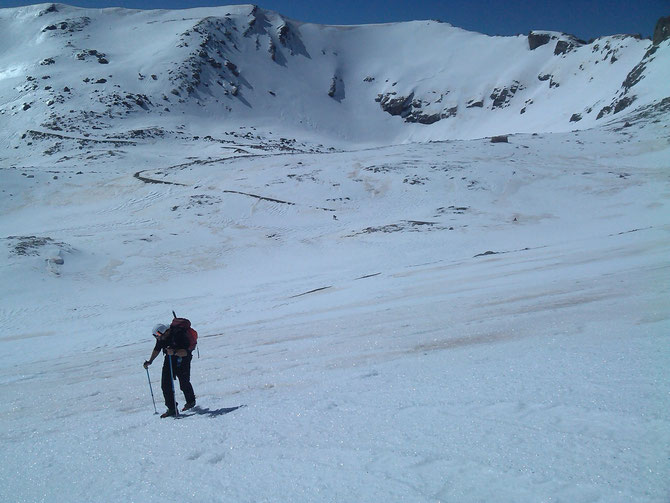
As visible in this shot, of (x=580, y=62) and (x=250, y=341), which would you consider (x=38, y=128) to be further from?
(x=580, y=62)

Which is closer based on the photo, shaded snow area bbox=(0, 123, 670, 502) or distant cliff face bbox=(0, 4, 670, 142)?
shaded snow area bbox=(0, 123, 670, 502)

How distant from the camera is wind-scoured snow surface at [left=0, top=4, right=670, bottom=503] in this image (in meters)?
3.89

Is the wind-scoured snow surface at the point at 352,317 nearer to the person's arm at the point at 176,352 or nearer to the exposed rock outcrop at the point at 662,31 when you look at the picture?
the person's arm at the point at 176,352

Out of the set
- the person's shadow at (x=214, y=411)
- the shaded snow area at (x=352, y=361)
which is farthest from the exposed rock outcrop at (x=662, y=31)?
the person's shadow at (x=214, y=411)

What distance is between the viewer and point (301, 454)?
4188 millimetres

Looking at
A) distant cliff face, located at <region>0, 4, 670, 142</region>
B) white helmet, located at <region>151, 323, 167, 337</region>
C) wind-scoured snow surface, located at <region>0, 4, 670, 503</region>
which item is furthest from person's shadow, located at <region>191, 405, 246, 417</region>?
distant cliff face, located at <region>0, 4, 670, 142</region>

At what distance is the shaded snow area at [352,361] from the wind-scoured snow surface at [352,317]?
0.04 m

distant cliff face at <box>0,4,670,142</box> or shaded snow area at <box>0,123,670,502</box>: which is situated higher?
distant cliff face at <box>0,4,670,142</box>

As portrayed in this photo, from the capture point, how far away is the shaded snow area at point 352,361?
3.75m

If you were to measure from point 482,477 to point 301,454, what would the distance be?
58.1 inches

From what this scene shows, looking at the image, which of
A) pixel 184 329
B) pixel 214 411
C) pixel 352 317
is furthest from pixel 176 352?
pixel 352 317

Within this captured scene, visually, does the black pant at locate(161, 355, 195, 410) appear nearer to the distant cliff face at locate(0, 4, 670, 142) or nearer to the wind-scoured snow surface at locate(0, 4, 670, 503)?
the wind-scoured snow surface at locate(0, 4, 670, 503)

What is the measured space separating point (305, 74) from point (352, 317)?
11957 centimetres

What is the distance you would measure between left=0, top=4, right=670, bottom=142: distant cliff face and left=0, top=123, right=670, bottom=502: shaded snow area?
48.8m
